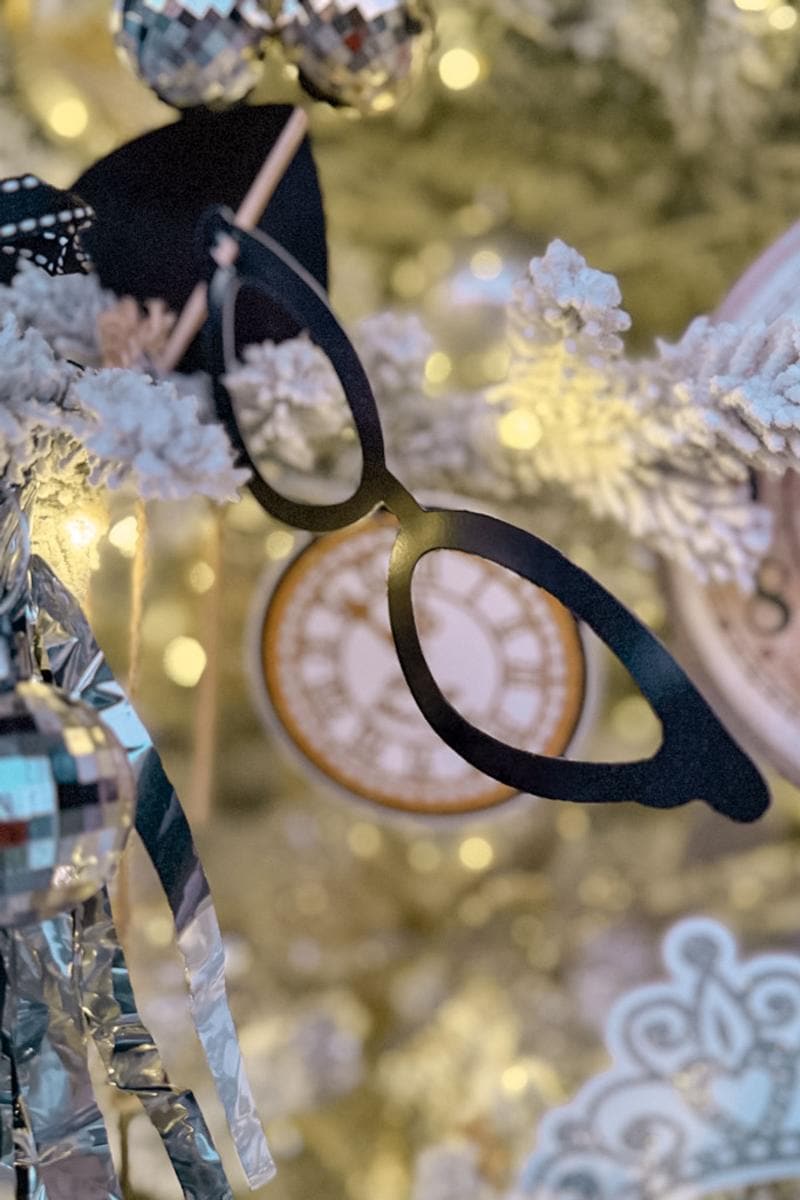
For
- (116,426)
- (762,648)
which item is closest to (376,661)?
(762,648)

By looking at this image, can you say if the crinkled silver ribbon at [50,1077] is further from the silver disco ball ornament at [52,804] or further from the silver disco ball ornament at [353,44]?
the silver disco ball ornament at [353,44]

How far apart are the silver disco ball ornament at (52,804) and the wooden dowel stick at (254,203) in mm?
223

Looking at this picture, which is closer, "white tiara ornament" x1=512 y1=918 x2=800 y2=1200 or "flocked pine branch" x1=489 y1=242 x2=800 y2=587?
"flocked pine branch" x1=489 y1=242 x2=800 y2=587

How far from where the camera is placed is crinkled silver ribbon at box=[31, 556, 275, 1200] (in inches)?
15.1

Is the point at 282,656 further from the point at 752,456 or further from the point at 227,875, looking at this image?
the point at 752,456

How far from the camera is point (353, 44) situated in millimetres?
453

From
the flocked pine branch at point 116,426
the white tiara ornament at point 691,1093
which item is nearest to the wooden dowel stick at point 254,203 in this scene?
the flocked pine branch at point 116,426

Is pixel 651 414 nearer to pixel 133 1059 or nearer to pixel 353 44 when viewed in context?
pixel 353 44

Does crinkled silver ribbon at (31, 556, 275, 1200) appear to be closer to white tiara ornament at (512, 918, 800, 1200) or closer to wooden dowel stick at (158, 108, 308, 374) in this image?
wooden dowel stick at (158, 108, 308, 374)

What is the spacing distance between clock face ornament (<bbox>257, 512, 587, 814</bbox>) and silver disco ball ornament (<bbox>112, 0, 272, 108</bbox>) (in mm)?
257

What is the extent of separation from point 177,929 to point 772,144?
0.55 m

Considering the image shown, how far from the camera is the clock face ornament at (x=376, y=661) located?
0.63 metres

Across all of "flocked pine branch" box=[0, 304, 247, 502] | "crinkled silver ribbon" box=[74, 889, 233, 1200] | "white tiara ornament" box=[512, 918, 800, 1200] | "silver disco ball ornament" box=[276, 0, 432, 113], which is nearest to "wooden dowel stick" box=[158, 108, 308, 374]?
"silver disco ball ornament" box=[276, 0, 432, 113]

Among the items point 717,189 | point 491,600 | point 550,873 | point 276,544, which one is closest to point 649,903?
point 550,873
